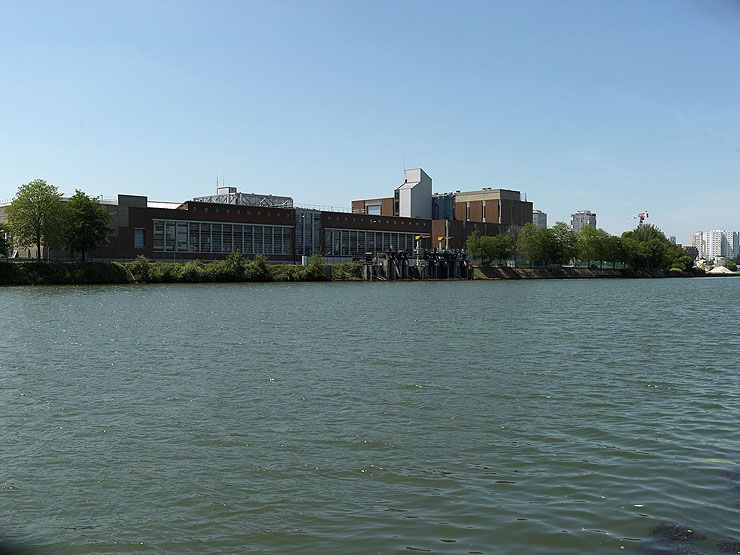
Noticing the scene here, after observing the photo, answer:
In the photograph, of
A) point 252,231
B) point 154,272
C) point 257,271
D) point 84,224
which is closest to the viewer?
point 84,224

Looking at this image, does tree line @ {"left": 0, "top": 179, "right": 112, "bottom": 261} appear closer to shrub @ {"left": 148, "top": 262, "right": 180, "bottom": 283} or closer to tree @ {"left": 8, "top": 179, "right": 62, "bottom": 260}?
tree @ {"left": 8, "top": 179, "right": 62, "bottom": 260}

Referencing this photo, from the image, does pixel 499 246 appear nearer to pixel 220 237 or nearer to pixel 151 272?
pixel 220 237

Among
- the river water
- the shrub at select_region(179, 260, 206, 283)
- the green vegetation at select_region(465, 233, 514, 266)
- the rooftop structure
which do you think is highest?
the rooftop structure

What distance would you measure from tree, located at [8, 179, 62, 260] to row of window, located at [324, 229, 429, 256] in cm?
6602

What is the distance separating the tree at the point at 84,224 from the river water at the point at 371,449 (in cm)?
8525

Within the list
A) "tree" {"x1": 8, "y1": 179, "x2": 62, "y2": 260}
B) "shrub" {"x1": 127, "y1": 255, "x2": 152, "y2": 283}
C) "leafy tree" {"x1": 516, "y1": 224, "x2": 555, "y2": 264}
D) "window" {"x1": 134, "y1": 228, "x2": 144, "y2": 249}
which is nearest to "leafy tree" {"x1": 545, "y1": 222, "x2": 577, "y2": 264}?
"leafy tree" {"x1": 516, "y1": 224, "x2": 555, "y2": 264}

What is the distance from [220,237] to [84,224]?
116 ft

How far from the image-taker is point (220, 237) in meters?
144

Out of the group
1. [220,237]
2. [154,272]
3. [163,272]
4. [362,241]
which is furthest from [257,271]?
[362,241]

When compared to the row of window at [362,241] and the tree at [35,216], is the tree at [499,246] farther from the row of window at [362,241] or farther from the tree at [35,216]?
the tree at [35,216]

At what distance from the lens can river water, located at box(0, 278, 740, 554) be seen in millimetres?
10727

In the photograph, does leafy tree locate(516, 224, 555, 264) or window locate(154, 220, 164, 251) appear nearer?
window locate(154, 220, 164, 251)

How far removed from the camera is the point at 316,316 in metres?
52.4

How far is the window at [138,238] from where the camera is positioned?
5138 inches
